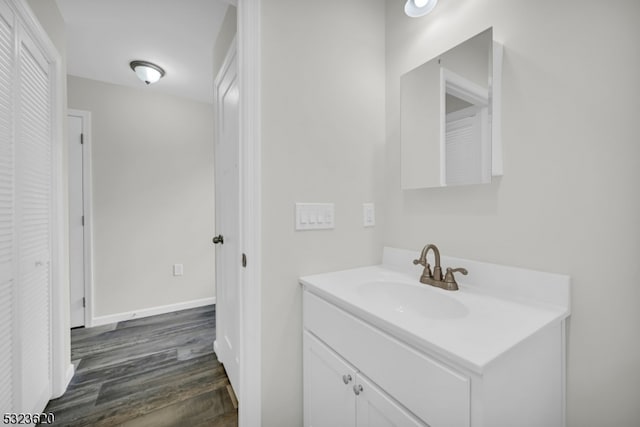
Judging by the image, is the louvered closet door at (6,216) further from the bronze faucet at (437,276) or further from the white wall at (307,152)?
the bronze faucet at (437,276)

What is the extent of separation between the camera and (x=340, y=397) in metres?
0.91

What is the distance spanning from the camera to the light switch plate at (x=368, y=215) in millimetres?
1372

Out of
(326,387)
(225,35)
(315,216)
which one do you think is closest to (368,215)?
(315,216)

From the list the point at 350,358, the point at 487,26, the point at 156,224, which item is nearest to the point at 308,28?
the point at 487,26

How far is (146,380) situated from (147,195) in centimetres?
181

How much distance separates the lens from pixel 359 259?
1.36m

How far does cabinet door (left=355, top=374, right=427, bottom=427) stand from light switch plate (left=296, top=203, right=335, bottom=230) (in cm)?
62

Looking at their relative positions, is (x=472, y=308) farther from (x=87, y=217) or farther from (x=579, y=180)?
(x=87, y=217)

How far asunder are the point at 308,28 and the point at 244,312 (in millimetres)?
1294

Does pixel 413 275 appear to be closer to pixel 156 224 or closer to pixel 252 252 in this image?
pixel 252 252

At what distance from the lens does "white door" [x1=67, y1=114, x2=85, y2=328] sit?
2.40m

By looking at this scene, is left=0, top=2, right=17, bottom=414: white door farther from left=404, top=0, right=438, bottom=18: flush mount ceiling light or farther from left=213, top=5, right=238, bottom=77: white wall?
left=404, top=0, right=438, bottom=18: flush mount ceiling light

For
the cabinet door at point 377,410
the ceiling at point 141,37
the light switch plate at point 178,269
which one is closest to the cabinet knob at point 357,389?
the cabinet door at point 377,410

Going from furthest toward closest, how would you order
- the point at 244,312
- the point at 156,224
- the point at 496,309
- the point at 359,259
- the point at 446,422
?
the point at 156,224
the point at 359,259
the point at 244,312
the point at 496,309
the point at 446,422
